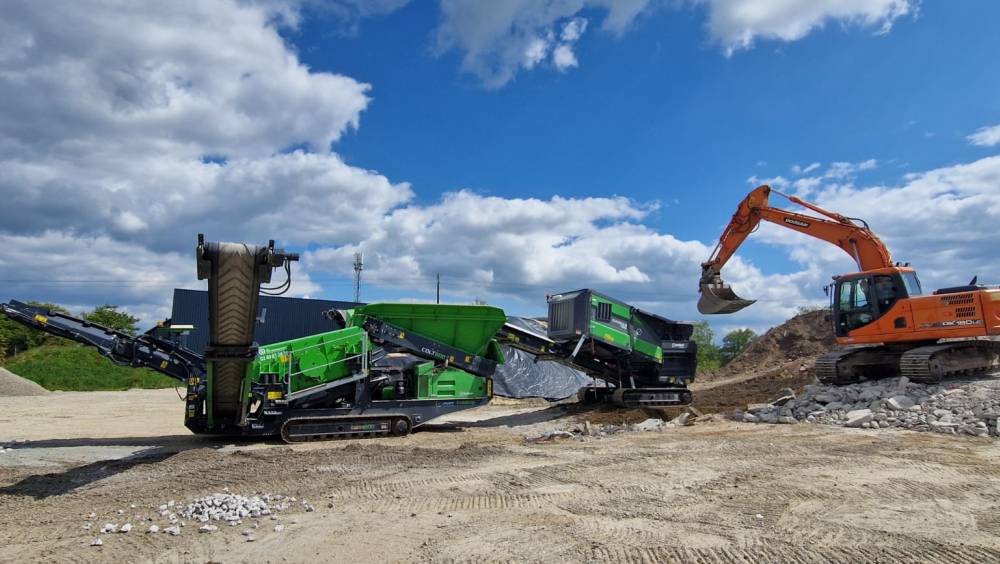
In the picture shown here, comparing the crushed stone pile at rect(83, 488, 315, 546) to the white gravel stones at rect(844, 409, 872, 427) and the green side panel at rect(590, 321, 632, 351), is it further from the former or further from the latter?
the white gravel stones at rect(844, 409, 872, 427)

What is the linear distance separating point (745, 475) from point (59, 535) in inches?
245

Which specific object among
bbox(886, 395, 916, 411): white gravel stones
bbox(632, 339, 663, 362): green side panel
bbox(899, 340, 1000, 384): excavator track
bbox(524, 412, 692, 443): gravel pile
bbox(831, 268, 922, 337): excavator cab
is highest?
bbox(831, 268, 922, 337): excavator cab

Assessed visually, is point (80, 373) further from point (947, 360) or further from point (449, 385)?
point (947, 360)

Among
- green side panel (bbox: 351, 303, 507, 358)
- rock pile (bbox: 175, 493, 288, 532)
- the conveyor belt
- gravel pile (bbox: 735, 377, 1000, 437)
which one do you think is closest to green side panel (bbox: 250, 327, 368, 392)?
green side panel (bbox: 351, 303, 507, 358)

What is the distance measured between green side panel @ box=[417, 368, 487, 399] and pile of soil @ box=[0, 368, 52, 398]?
16507mm

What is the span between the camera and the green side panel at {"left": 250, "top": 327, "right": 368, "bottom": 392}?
10.3 m

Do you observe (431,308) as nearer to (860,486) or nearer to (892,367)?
(860,486)

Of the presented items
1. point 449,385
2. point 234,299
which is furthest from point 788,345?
point 234,299

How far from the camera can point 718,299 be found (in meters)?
13.9

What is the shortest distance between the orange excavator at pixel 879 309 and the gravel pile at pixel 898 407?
59cm

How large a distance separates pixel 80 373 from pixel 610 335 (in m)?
24.3

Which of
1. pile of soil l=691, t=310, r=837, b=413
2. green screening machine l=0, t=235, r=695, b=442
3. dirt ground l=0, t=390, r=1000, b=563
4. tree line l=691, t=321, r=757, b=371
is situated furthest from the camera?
tree line l=691, t=321, r=757, b=371

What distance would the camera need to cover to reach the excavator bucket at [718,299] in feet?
45.3

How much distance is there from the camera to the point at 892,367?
13.2 m
